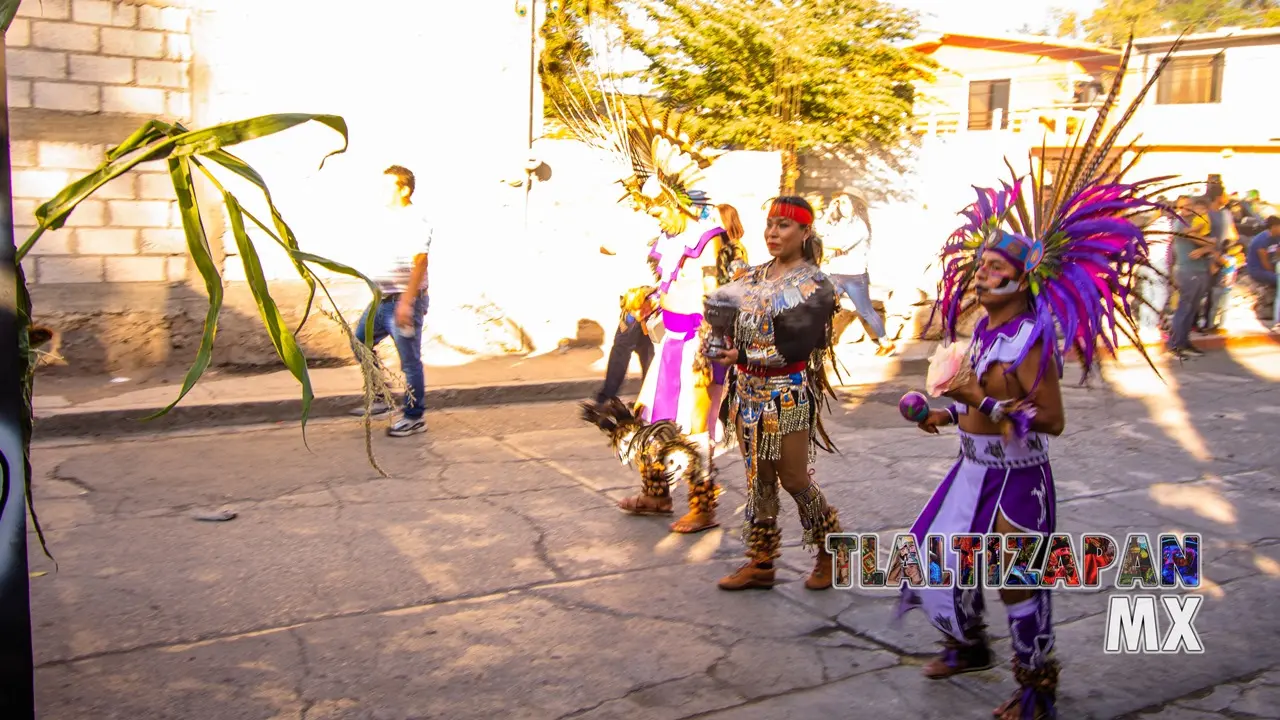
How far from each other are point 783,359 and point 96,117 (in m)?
6.71

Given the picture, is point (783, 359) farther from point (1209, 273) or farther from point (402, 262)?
point (1209, 273)

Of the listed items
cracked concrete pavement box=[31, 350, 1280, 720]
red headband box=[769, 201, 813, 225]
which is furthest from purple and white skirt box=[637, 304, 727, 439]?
red headband box=[769, 201, 813, 225]

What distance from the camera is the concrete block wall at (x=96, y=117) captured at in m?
8.64

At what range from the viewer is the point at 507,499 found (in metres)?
6.38

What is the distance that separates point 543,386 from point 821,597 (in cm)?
494

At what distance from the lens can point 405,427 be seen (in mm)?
7875

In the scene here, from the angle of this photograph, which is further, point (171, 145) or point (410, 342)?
point (410, 342)

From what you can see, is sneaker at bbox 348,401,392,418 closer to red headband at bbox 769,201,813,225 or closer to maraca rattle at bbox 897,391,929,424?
red headband at bbox 769,201,813,225

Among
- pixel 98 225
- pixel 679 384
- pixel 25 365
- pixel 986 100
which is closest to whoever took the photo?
pixel 25 365

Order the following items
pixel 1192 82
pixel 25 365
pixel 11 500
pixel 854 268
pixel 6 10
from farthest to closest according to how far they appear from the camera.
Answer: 1. pixel 1192 82
2. pixel 854 268
3. pixel 25 365
4. pixel 11 500
5. pixel 6 10

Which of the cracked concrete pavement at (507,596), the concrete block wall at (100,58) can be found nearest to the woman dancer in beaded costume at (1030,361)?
the cracked concrete pavement at (507,596)

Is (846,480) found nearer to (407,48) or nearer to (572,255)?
(572,255)

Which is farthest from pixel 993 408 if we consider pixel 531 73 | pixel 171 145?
pixel 531 73

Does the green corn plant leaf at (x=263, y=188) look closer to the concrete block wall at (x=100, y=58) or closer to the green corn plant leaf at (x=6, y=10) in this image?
the green corn plant leaf at (x=6, y=10)
